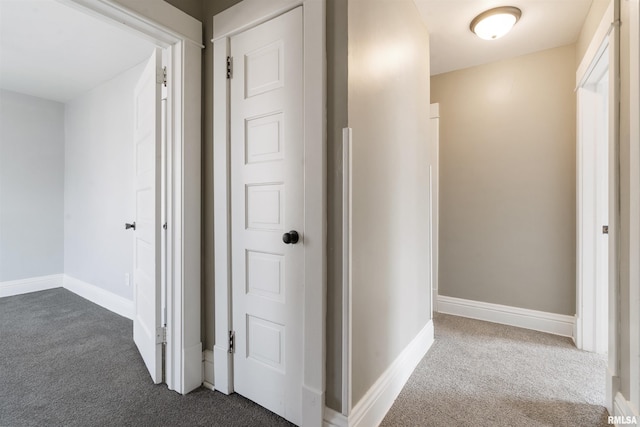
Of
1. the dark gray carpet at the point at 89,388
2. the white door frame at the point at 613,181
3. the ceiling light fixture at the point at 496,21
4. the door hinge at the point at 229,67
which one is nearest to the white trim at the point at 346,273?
the dark gray carpet at the point at 89,388

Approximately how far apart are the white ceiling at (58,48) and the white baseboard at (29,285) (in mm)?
2240

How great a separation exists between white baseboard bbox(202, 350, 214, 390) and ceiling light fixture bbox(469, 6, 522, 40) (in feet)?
9.22

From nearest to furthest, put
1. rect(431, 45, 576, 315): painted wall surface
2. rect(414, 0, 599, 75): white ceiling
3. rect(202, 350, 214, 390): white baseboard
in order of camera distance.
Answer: rect(202, 350, 214, 390): white baseboard < rect(414, 0, 599, 75): white ceiling < rect(431, 45, 576, 315): painted wall surface

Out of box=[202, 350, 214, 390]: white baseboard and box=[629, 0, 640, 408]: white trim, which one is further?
box=[202, 350, 214, 390]: white baseboard

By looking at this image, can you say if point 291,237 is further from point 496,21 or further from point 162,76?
point 496,21

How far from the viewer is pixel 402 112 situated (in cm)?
189

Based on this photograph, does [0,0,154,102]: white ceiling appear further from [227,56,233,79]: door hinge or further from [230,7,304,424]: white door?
[230,7,304,424]: white door

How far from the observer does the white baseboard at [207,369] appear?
174cm

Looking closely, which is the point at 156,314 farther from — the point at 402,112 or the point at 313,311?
the point at 402,112

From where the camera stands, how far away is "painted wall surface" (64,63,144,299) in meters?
2.94

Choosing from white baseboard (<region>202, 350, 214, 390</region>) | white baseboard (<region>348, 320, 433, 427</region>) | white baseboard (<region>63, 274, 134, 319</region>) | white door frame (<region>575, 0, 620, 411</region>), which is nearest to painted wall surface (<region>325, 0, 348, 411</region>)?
white baseboard (<region>348, 320, 433, 427</region>)

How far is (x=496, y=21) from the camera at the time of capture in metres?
2.07

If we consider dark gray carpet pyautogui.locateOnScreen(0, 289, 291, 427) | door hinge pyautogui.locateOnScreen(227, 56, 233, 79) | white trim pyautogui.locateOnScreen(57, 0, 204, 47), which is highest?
white trim pyautogui.locateOnScreen(57, 0, 204, 47)

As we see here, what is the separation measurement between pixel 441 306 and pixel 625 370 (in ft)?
5.47
